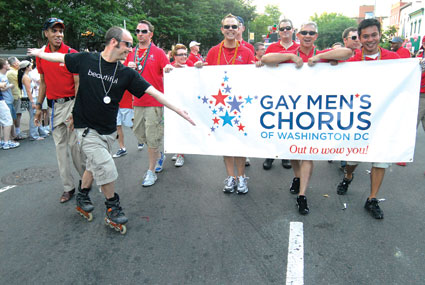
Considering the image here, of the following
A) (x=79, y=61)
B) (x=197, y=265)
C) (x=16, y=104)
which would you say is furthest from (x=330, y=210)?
(x=16, y=104)

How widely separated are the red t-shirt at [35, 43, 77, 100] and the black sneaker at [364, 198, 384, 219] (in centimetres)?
374

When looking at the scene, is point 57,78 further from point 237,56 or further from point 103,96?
point 237,56

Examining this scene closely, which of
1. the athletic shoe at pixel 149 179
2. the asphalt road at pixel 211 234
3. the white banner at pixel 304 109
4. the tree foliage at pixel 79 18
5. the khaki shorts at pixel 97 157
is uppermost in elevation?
the tree foliage at pixel 79 18

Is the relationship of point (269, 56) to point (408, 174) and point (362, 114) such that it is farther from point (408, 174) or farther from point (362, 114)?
point (408, 174)

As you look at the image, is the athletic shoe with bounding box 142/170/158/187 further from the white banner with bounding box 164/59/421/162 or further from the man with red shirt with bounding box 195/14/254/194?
the man with red shirt with bounding box 195/14/254/194

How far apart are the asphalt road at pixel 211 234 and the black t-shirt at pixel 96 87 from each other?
3.78ft

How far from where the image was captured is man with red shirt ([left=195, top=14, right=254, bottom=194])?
4273mm

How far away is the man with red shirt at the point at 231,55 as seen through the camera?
4.27m

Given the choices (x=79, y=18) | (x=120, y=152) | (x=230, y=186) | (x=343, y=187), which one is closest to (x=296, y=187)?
(x=343, y=187)

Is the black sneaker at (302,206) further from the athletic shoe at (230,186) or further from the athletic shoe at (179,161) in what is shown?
the athletic shoe at (179,161)

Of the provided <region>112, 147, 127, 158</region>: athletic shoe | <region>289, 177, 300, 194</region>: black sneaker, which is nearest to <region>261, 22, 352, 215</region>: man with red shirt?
<region>289, 177, 300, 194</region>: black sneaker

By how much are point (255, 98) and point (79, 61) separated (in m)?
1.97

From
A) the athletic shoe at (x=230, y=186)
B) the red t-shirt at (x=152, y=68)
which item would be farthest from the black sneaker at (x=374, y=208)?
the red t-shirt at (x=152, y=68)

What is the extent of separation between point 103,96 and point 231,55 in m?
1.81
